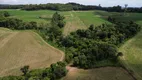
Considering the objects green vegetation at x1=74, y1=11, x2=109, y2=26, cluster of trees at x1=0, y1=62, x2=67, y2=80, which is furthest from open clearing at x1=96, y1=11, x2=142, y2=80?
green vegetation at x1=74, y1=11, x2=109, y2=26

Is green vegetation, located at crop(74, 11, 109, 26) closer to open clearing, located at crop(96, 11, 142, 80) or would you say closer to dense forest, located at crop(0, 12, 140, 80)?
dense forest, located at crop(0, 12, 140, 80)

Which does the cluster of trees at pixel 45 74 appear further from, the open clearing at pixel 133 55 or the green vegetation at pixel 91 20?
the green vegetation at pixel 91 20

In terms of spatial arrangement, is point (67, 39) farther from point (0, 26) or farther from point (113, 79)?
point (0, 26)

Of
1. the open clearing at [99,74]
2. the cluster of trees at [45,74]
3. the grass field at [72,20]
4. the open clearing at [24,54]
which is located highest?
the grass field at [72,20]

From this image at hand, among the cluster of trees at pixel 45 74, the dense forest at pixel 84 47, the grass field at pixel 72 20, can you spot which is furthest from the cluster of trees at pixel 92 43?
the grass field at pixel 72 20

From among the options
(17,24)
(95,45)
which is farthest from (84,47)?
(17,24)

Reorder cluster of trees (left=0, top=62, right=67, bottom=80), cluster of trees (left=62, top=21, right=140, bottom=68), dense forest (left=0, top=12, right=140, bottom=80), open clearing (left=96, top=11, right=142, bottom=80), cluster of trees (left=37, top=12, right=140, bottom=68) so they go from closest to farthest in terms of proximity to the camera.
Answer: cluster of trees (left=0, top=62, right=67, bottom=80) < dense forest (left=0, top=12, right=140, bottom=80) < open clearing (left=96, top=11, right=142, bottom=80) < cluster of trees (left=62, top=21, right=140, bottom=68) < cluster of trees (left=37, top=12, right=140, bottom=68)
